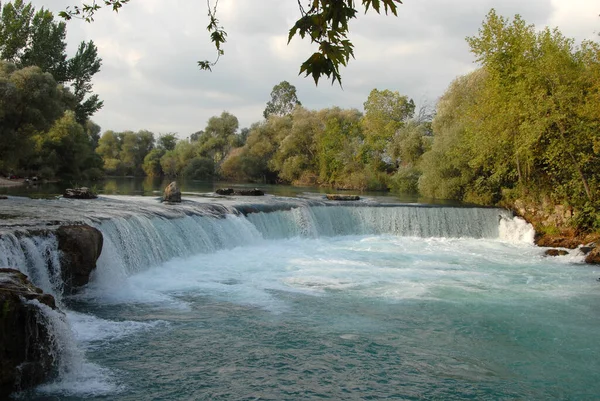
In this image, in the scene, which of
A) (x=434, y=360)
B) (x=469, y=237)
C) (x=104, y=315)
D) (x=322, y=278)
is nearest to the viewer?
(x=434, y=360)

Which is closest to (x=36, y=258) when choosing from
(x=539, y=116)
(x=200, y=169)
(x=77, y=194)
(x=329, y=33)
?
(x=329, y=33)

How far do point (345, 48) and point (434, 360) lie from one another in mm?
5066

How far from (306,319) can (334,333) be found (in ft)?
2.48

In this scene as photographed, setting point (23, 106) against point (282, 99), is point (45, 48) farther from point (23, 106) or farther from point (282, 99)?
point (282, 99)

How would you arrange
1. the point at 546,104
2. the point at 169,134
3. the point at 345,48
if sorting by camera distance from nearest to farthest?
the point at 345,48 → the point at 546,104 → the point at 169,134

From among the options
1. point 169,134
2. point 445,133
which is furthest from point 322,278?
point 169,134

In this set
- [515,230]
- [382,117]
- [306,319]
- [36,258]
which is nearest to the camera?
[306,319]

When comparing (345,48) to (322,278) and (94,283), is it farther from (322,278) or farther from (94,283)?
(322,278)

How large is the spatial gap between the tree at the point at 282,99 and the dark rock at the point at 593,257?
189ft

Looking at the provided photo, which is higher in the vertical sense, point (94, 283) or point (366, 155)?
point (366, 155)

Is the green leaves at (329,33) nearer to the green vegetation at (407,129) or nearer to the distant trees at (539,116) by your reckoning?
the green vegetation at (407,129)

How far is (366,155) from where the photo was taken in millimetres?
40156

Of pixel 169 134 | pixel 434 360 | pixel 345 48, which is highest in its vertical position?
pixel 169 134

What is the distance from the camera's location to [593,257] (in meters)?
14.5
